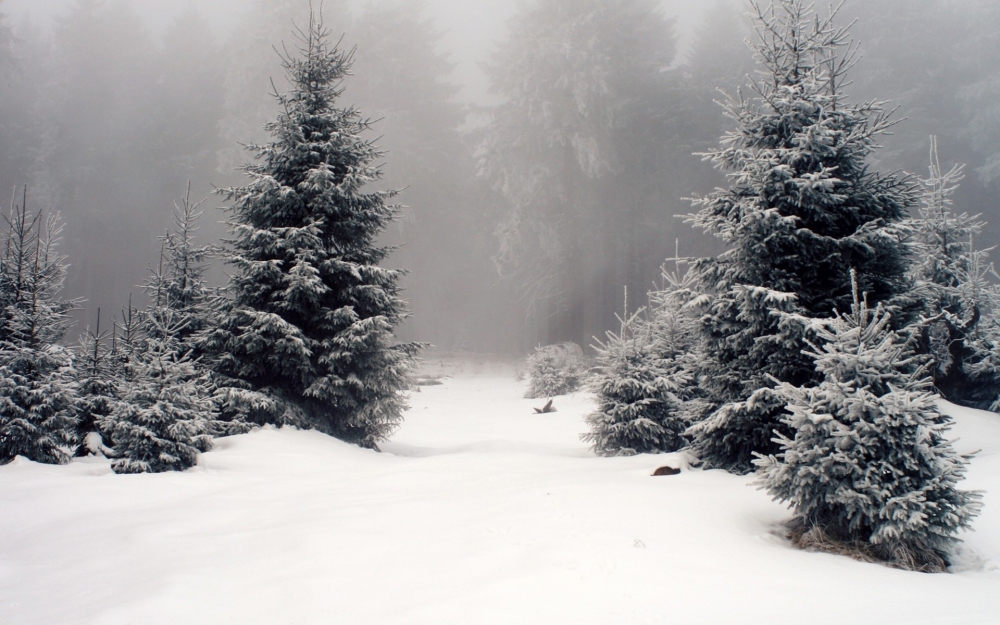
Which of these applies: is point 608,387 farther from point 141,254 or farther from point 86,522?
point 141,254

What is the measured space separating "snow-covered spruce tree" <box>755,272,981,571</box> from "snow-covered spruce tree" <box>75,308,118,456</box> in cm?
744

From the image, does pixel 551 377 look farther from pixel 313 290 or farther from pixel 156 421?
pixel 156 421

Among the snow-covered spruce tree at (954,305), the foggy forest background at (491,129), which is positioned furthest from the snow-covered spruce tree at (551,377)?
the snow-covered spruce tree at (954,305)

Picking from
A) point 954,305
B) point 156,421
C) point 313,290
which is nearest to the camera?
point 156,421

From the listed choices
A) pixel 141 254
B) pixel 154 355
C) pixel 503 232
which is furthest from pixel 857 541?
pixel 141 254

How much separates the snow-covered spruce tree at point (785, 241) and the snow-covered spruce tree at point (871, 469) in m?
1.73

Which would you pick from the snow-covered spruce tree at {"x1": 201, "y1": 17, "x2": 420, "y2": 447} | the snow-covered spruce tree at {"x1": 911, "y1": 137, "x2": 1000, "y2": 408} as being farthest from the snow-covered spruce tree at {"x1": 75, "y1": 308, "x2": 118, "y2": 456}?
the snow-covered spruce tree at {"x1": 911, "y1": 137, "x2": 1000, "y2": 408}

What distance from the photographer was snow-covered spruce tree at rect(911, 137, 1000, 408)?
401 inches

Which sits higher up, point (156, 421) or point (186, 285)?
point (186, 285)

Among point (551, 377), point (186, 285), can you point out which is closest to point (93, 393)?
point (186, 285)

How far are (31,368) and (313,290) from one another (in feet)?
11.5

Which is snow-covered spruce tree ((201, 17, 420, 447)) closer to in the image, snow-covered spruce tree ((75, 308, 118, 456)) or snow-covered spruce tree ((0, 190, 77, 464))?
snow-covered spruce tree ((75, 308, 118, 456))

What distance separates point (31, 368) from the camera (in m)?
6.55

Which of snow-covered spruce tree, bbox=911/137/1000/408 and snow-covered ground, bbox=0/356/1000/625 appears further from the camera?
snow-covered spruce tree, bbox=911/137/1000/408
